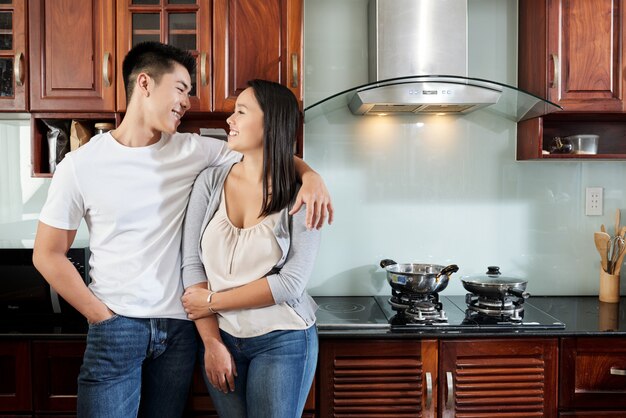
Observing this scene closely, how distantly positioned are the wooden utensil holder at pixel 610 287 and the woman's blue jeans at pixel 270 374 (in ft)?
5.03

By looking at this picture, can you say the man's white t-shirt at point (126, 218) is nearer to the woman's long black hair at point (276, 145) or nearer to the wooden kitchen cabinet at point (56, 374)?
the woman's long black hair at point (276, 145)

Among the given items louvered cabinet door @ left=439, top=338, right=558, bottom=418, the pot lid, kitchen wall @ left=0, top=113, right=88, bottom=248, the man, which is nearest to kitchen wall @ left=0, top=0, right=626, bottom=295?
kitchen wall @ left=0, top=113, right=88, bottom=248

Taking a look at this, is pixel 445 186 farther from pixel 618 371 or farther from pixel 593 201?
pixel 618 371

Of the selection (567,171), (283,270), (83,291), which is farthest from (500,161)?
(83,291)

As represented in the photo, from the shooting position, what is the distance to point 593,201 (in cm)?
262

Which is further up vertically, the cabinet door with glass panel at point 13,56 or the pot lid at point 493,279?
the cabinet door with glass panel at point 13,56

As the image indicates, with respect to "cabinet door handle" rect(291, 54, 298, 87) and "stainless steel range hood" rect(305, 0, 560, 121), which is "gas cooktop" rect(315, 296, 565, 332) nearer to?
"stainless steel range hood" rect(305, 0, 560, 121)

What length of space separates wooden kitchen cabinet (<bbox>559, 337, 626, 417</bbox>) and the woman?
98 cm

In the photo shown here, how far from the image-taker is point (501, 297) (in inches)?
85.5

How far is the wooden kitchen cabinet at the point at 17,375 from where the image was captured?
1968 mm

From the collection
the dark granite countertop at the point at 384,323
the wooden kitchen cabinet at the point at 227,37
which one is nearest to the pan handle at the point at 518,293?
the dark granite countertop at the point at 384,323

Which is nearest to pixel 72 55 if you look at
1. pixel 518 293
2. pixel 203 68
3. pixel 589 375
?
pixel 203 68

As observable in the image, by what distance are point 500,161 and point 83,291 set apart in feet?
6.20

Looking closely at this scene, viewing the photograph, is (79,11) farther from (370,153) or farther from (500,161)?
(500,161)
